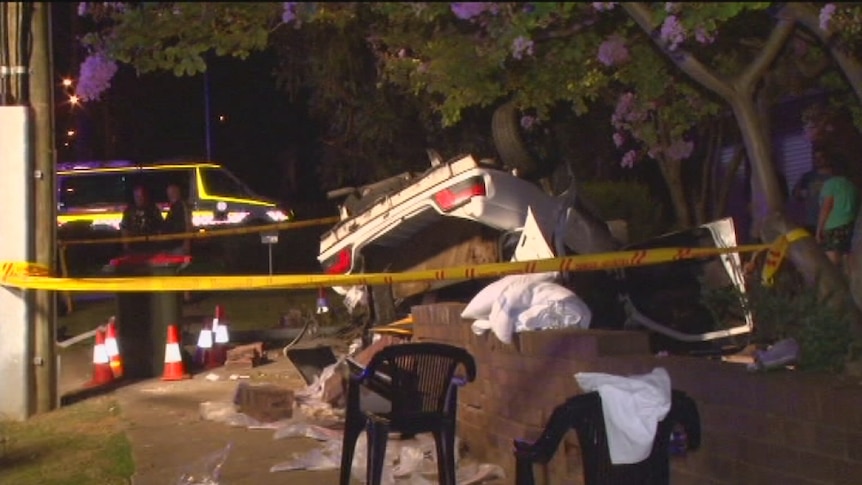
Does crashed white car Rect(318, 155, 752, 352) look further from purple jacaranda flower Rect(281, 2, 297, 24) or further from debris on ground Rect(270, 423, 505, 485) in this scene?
purple jacaranda flower Rect(281, 2, 297, 24)

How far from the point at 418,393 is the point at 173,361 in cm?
648

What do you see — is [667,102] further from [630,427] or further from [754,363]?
[630,427]

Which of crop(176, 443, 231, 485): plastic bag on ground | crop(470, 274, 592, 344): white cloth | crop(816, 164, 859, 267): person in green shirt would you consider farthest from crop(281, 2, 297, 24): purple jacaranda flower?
crop(816, 164, 859, 267): person in green shirt

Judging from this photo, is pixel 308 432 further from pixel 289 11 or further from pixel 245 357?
pixel 289 11

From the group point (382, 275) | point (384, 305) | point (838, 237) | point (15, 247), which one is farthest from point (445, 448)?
point (15, 247)

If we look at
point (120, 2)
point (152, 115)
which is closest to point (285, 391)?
point (120, 2)

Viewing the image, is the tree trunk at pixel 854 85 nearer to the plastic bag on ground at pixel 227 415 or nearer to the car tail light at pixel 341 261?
the plastic bag on ground at pixel 227 415

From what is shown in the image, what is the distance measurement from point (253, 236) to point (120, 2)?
18835 mm

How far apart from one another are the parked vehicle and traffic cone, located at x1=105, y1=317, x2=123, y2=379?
11.6m

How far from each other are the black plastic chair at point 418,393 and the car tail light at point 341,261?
403 cm

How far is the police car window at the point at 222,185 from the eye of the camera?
24656 mm

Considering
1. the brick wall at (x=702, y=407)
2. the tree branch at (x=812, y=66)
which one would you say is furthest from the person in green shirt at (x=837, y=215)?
the brick wall at (x=702, y=407)

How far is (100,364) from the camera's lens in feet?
40.0

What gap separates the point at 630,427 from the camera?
5.02 meters
